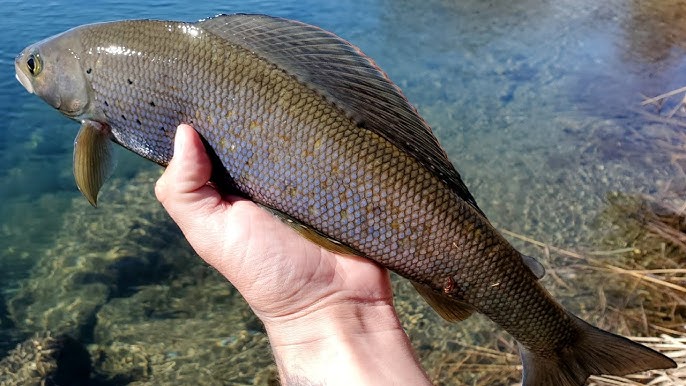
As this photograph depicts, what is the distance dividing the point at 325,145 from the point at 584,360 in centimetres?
159

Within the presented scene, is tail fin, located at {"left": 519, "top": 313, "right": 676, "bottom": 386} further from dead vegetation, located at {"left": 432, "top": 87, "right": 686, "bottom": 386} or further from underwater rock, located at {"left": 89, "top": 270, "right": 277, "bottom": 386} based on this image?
underwater rock, located at {"left": 89, "top": 270, "right": 277, "bottom": 386}

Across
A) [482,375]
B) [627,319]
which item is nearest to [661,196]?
[627,319]

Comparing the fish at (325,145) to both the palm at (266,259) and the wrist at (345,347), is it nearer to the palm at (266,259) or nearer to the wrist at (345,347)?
the palm at (266,259)

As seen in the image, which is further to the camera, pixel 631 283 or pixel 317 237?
pixel 631 283

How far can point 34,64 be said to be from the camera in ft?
9.80

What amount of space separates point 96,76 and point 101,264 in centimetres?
483

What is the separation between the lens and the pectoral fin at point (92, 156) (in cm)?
292

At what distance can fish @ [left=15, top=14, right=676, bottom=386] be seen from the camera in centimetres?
261

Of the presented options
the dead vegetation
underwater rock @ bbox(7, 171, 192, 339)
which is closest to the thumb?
the dead vegetation

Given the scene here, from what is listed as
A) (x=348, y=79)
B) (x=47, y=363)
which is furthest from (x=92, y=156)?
(x=47, y=363)

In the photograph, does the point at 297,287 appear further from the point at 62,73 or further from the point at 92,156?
the point at 62,73

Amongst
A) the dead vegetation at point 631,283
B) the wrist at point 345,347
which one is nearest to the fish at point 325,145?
the wrist at point 345,347

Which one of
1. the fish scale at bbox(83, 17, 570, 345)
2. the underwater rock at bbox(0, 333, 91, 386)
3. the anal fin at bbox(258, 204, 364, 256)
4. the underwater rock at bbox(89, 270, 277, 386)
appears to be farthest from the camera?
the underwater rock at bbox(89, 270, 277, 386)

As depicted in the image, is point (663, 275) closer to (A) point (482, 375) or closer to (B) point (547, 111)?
(A) point (482, 375)
